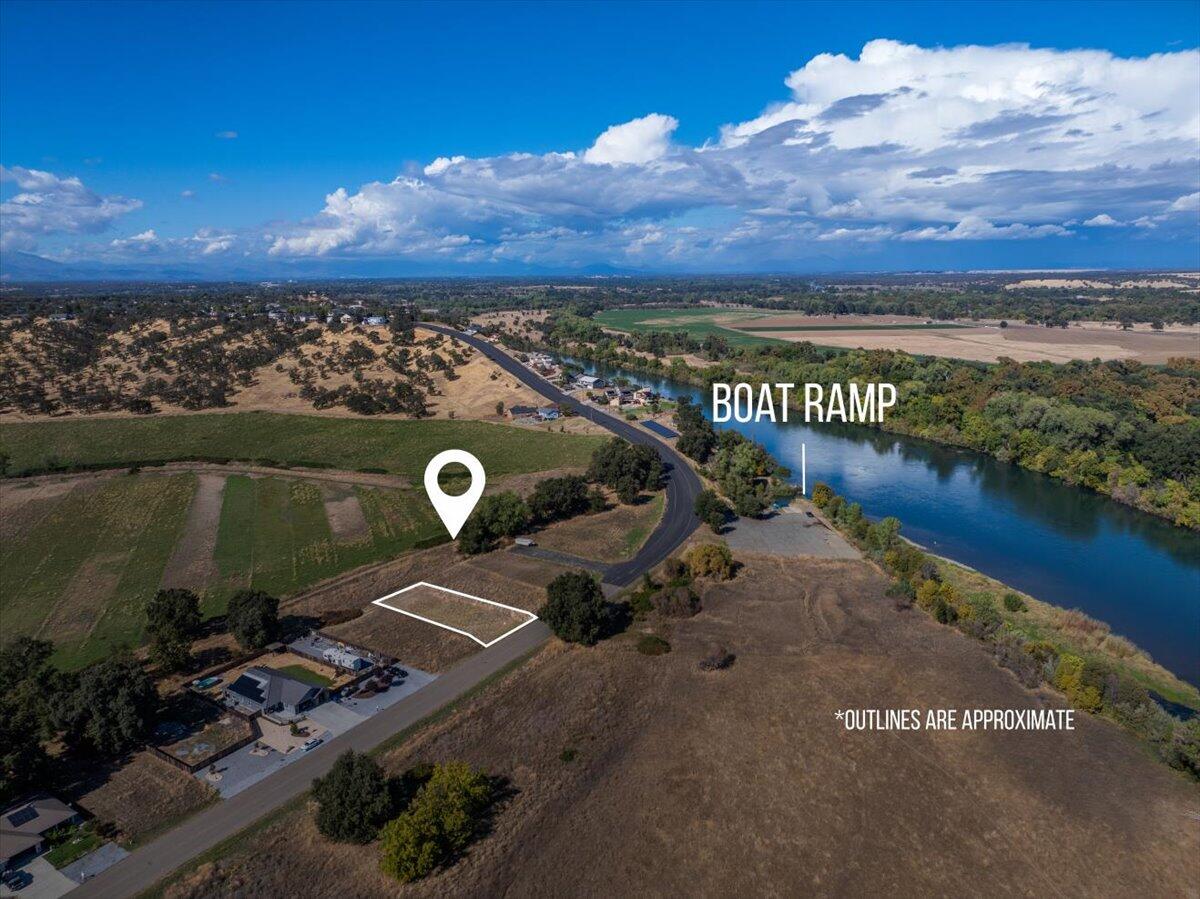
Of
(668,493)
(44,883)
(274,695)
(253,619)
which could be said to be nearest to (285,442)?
(253,619)

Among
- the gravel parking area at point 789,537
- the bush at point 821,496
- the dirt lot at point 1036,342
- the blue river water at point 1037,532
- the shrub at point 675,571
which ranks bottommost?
the blue river water at point 1037,532

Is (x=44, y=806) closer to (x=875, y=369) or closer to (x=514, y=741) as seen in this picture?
(x=514, y=741)

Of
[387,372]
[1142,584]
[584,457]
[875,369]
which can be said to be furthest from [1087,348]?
[387,372]

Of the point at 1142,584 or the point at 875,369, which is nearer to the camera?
the point at 1142,584

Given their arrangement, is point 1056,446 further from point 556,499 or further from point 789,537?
point 556,499

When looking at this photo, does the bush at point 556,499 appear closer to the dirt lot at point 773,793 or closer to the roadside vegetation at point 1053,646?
the dirt lot at point 773,793

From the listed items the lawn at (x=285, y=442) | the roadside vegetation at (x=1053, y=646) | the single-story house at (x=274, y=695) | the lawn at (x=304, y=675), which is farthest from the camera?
the lawn at (x=285, y=442)

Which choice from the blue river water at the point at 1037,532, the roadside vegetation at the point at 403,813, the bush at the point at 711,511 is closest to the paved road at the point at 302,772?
the roadside vegetation at the point at 403,813
